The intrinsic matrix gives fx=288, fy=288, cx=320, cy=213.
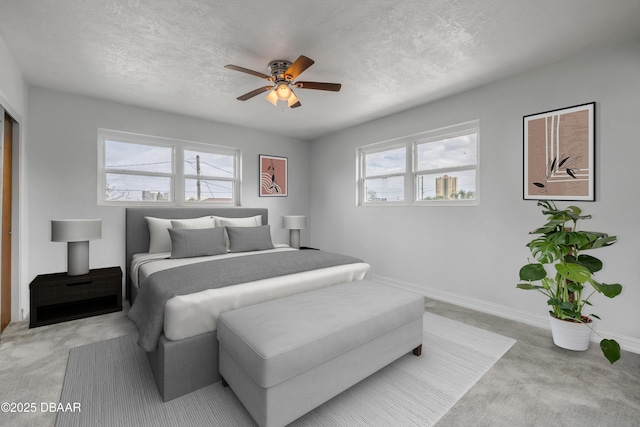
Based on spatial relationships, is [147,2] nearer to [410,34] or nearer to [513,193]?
A: [410,34]

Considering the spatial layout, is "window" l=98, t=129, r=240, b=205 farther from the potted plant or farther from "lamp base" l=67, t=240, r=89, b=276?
the potted plant

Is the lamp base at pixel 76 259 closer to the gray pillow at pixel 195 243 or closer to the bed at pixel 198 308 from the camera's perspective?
the bed at pixel 198 308

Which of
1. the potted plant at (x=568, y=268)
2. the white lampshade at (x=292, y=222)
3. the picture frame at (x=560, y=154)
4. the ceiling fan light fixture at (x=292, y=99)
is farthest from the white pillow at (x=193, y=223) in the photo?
the picture frame at (x=560, y=154)

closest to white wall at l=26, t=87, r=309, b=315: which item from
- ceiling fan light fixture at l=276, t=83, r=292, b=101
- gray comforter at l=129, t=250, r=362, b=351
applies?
gray comforter at l=129, t=250, r=362, b=351

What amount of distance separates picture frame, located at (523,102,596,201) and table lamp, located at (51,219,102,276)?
15.0 ft

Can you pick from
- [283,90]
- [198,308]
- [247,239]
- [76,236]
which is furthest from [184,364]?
[283,90]

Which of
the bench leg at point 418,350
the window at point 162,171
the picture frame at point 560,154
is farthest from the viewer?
the window at point 162,171

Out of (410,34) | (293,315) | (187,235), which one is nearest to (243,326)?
(293,315)

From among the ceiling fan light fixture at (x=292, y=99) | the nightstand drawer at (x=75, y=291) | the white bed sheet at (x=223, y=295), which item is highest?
the ceiling fan light fixture at (x=292, y=99)

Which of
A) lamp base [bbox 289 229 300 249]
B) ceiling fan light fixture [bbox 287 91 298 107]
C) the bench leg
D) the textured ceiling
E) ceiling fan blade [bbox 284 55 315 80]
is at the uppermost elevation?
the textured ceiling

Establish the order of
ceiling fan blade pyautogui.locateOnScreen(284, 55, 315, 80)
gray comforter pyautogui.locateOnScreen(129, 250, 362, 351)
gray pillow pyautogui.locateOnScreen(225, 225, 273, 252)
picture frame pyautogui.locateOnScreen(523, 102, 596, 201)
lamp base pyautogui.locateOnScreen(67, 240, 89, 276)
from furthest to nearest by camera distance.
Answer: gray pillow pyautogui.locateOnScreen(225, 225, 273, 252) → lamp base pyautogui.locateOnScreen(67, 240, 89, 276) → picture frame pyautogui.locateOnScreen(523, 102, 596, 201) → ceiling fan blade pyautogui.locateOnScreen(284, 55, 315, 80) → gray comforter pyautogui.locateOnScreen(129, 250, 362, 351)

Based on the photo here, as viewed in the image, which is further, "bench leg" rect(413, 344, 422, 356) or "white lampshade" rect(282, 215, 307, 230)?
"white lampshade" rect(282, 215, 307, 230)

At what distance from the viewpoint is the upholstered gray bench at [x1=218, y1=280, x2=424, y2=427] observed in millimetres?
1443

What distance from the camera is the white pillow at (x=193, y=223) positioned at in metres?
3.65
